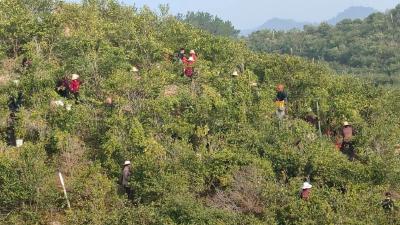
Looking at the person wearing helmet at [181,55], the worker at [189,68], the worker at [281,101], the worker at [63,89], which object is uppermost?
the person wearing helmet at [181,55]

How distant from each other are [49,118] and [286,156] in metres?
5.91

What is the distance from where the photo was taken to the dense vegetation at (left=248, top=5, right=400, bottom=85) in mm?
62969

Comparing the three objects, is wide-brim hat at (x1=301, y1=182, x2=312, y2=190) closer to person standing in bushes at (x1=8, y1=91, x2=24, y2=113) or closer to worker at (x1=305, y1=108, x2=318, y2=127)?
worker at (x1=305, y1=108, x2=318, y2=127)

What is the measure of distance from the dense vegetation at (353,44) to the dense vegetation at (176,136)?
1473 inches

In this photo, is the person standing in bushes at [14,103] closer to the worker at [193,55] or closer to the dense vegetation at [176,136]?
the dense vegetation at [176,136]

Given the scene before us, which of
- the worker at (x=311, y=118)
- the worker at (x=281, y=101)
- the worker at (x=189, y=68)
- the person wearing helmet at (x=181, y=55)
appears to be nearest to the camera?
the worker at (x=281, y=101)

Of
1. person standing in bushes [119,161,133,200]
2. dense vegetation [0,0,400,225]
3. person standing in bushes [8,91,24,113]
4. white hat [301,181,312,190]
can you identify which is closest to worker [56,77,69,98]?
dense vegetation [0,0,400,225]

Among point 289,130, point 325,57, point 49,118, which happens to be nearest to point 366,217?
point 289,130

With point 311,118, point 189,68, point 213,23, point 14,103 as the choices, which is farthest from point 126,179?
point 213,23

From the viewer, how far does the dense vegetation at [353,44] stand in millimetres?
62969

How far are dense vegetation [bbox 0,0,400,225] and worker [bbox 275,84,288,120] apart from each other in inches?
9.7

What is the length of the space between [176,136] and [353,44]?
208 ft

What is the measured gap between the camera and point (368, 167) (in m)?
12.5

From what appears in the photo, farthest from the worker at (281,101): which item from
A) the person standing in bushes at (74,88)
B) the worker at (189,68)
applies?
the person standing in bushes at (74,88)
